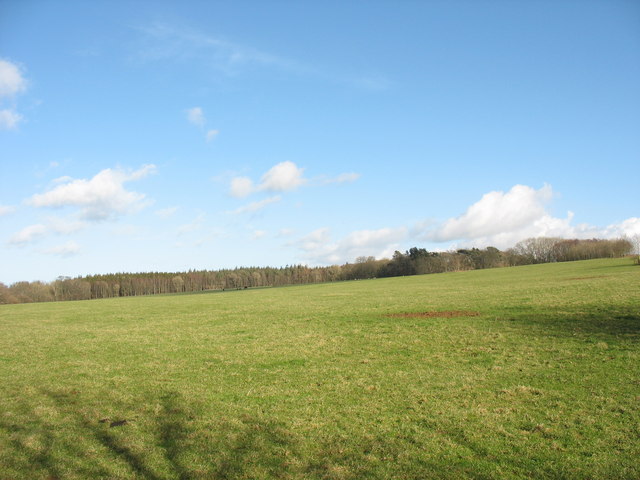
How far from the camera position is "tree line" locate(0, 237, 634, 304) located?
110 meters

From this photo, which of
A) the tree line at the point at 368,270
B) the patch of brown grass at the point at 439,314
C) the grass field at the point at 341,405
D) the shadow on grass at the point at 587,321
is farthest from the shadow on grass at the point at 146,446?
the tree line at the point at 368,270

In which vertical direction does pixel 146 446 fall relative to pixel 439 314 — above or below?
below

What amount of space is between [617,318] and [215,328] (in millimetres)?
18197

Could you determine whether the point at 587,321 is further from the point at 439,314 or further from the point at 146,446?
the point at 146,446

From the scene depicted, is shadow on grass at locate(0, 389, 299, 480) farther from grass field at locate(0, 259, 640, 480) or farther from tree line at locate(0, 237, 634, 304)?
tree line at locate(0, 237, 634, 304)

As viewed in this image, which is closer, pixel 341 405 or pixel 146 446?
pixel 146 446

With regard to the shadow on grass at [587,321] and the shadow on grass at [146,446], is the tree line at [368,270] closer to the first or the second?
the shadow on grass at [587,321]

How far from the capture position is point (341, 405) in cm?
919

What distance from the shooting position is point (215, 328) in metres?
23.3

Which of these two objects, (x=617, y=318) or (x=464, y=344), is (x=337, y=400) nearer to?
(x=464, y=344)

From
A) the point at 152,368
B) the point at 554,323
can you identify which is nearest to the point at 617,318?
the point at 554,323

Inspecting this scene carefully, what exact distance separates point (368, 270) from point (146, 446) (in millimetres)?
133422

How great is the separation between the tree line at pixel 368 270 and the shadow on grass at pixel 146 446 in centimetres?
11308

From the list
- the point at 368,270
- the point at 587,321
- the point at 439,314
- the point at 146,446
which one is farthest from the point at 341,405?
the point at 368,270
